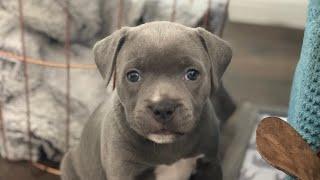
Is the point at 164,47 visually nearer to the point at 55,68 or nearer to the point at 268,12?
the point at 55,68

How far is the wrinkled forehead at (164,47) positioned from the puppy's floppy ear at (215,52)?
13 mm

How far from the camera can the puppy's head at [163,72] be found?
1085mm

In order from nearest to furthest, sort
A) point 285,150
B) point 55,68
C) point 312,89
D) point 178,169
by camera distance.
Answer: point 285,150, point 312,89, point 178,169, point 55,68

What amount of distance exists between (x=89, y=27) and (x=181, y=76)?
63cm

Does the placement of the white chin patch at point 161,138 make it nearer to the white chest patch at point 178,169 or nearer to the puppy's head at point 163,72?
the puppy's head at point 163,72

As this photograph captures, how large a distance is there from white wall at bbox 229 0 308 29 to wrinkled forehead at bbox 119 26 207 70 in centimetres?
154

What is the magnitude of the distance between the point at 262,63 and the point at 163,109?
1.40 m

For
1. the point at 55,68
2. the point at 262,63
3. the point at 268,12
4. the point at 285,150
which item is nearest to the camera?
the point at 285,150

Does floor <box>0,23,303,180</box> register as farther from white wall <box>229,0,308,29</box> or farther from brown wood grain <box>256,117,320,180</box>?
brown wood grain <box>256,117,320,180</box>

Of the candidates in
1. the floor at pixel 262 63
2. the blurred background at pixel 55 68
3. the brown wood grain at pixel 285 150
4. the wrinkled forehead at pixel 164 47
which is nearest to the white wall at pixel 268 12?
the floor at pixel 262 63

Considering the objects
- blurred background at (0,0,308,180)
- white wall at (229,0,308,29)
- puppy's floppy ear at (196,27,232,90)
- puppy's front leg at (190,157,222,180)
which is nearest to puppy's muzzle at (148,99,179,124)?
puppy's floppy ear at (196,27,232,90)

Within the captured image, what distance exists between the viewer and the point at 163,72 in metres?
1.11

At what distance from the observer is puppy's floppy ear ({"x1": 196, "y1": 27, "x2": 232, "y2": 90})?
115 cm

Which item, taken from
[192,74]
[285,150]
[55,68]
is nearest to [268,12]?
[55,68]
